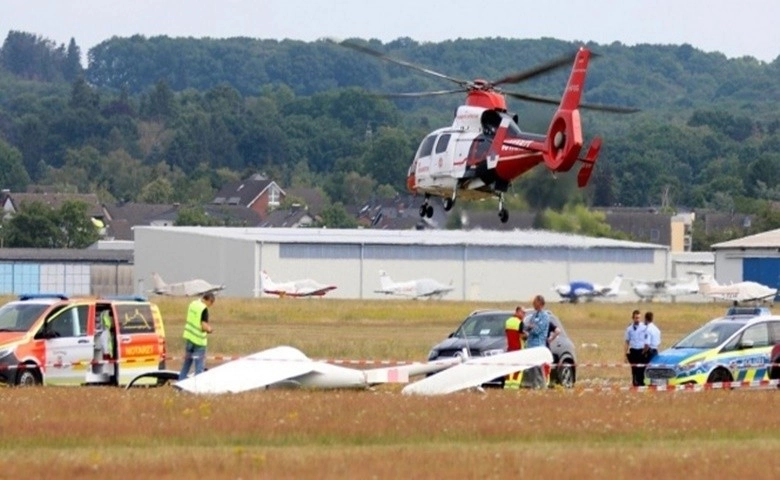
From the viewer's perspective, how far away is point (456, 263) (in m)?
105

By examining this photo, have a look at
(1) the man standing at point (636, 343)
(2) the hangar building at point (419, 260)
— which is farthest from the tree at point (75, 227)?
(1) the man standing at point (636, 343)

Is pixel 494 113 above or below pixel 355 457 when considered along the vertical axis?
above

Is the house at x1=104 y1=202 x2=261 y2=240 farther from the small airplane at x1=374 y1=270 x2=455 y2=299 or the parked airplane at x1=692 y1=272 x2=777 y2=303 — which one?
the parked airplane at x1=692 y1=272 x2=777 y2=303

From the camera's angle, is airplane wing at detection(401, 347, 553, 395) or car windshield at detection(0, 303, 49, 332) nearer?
airplane wing at detection(401, 347, 553, 395)

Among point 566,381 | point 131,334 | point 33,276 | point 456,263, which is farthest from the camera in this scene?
point 33,276

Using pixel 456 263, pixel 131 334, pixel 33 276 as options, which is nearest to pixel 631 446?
pixel 131 334

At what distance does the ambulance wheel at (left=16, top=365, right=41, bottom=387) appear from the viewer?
29609 mm

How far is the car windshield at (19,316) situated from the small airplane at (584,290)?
65.9 m

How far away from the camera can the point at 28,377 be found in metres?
29.8

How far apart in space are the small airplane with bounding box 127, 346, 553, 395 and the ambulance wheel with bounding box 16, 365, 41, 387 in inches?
73.2

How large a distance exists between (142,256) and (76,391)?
86.7 metres

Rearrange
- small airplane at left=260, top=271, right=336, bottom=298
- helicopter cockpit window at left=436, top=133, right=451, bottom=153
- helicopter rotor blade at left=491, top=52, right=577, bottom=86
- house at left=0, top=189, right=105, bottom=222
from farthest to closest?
1. house at left=0, top=189, right=105, bottom=222
2. small airplane at left=260, top=271, right=336, bottom=298
3. helicopter cockpit window at left=436, top=133, right=451, bottom=153
4. helicopter rotor blade at left=491, top=52, right=577, bottom=86

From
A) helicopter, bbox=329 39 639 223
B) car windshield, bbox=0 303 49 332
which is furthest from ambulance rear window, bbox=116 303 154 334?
helicopter, bbox=329 39 639 223

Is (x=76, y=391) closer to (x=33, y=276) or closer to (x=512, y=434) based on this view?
(x=512, y=434)
